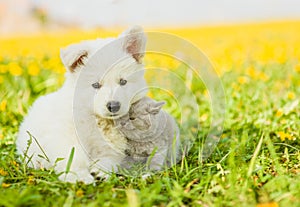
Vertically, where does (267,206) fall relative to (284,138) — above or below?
below

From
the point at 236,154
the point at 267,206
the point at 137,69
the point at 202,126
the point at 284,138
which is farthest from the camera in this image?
the point at 202,126

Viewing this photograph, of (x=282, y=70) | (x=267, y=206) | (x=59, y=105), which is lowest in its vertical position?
(x=267, y=206)

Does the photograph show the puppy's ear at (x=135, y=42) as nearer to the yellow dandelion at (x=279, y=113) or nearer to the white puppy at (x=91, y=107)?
the white puppy at (x=91, y=107)

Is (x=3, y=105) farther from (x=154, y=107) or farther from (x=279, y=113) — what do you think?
(x=279, y=113)

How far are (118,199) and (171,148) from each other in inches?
38.7

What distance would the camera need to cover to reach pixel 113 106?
3.19m

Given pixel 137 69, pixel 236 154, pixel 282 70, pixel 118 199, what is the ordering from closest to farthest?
1. pixel 118 199
2. pixel 137 69
3. pixel 236 154
4. pixel 282 70

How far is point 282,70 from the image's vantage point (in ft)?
23.1

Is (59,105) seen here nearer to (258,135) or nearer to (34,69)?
(258,135)

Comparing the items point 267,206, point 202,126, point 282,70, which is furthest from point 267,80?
point 267,206

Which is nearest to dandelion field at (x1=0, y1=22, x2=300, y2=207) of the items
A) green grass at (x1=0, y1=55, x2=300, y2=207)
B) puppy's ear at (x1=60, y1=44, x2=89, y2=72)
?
green grass at (x1=0, y1=55, x2=300, y2=207)

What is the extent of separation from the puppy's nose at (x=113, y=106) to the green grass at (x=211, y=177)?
48cm

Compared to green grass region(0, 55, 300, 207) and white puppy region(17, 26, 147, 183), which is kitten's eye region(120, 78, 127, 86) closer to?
white puppy region(17, 26, 147, 183)

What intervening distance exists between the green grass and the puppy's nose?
0.48 metres
